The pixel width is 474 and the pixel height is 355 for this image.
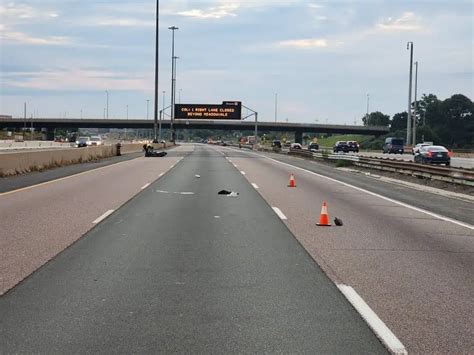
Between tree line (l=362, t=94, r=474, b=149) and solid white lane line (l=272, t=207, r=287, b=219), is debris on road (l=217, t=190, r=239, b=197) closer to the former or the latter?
solid white lane line (l=272, t=207, r=287, b=219)

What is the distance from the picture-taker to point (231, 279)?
7719mm

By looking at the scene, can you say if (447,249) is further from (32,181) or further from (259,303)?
(32,181)

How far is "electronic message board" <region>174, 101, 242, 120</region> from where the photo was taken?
84.2 meters

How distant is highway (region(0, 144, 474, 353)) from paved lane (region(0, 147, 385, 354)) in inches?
0.7

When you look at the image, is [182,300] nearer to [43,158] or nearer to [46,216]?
[46,216]

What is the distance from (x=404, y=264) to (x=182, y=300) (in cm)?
372

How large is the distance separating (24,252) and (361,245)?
553cm

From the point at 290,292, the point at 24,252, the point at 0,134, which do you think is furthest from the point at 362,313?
the point at 0,134

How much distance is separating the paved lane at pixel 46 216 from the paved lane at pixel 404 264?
418 cm

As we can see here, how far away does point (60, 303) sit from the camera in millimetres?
6512

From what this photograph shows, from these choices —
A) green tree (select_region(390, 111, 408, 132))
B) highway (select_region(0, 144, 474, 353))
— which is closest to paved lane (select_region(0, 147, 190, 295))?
highway (select_region(0, 144, 474, 353))

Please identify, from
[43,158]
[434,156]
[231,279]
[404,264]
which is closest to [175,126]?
[434,156]

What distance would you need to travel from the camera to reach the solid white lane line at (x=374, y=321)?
5207 millimetres

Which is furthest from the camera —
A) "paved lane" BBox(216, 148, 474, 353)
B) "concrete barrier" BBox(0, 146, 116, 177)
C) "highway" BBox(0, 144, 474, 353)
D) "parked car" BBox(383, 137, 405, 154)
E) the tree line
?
the tree line
